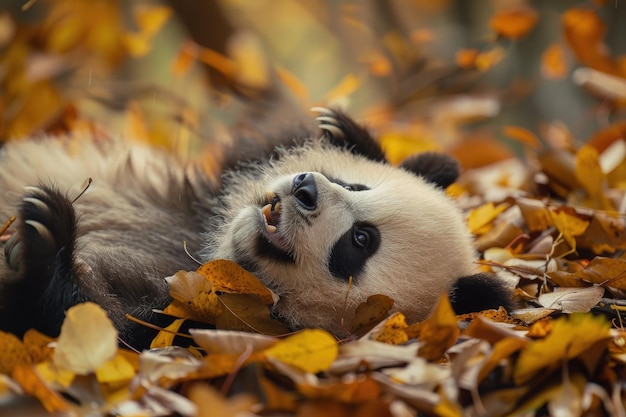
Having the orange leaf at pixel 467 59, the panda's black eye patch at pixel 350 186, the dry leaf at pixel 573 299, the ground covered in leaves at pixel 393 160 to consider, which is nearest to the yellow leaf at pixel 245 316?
the ground covered in leaves at pixel 393 160

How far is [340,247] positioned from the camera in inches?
83.0

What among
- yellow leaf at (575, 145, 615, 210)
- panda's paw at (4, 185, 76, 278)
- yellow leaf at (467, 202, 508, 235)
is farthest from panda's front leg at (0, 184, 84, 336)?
yellow leaf at (575, 145, 615, 210)

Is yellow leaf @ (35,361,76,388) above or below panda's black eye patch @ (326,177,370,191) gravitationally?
below

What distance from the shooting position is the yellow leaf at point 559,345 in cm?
148

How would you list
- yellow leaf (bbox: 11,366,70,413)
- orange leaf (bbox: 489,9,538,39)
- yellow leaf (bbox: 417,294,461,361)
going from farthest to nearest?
orange leaf (bbox: 489,9,538,39) → yellow leaf (bbox: 417,294,461,361) → yellow leaf (bbox: 11,366,70,413)

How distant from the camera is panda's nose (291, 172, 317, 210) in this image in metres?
2.07

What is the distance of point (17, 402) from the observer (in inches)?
56.8

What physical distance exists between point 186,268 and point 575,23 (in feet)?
9.31

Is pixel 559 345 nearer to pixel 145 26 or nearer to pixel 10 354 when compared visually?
pixel 10 354

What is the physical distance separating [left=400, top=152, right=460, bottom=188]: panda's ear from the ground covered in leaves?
176mm

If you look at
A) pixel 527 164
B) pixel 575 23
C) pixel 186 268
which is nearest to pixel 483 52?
pixel 575 23

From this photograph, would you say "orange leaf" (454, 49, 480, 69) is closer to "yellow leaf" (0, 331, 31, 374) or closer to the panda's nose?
the panda's nose

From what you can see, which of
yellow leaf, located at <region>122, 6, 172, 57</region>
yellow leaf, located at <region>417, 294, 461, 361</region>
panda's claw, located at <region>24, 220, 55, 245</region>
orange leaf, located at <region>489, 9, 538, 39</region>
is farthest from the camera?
yellow leaf, located at <region>122, 6, 172, 57</region>

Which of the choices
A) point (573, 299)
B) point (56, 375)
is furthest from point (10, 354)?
point (573, 299)
